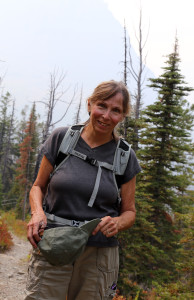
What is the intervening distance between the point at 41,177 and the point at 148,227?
10471mm

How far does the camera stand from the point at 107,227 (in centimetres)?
Result: 189

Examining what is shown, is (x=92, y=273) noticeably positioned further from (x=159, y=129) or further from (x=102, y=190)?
(x=159, y=129)

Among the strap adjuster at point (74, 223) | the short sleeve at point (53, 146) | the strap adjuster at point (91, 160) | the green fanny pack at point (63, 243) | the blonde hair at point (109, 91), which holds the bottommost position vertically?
the green fanny pack at point (63, 243)

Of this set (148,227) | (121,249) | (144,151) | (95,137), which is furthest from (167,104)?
(95,137)

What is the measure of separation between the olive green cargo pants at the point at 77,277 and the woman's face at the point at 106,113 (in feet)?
2.75

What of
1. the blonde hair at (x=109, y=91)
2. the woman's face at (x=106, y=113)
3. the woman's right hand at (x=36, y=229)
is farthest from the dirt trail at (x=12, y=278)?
the blonde hair at (x=109, y=91)

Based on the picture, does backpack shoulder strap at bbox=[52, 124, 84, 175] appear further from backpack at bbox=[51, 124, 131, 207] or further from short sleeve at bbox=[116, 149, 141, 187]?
short sleeve at bbox=[116, 149, 141, 187]

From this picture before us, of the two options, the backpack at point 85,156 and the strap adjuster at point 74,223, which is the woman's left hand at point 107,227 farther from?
the backpack at point 85,156

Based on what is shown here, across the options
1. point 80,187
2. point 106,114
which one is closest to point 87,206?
point 80,187

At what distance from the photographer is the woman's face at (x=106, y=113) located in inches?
82.9

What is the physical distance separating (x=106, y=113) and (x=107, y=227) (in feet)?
2.55

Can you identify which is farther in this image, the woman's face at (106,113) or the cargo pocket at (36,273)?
the woman's face at (106,113)

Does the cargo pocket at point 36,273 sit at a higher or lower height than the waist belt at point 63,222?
lower

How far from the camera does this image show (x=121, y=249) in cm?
1002
